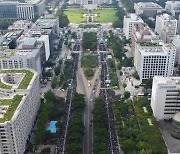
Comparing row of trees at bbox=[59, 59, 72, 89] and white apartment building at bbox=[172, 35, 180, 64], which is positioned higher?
white apartment building at bbox=[172, 35, 180, 64]

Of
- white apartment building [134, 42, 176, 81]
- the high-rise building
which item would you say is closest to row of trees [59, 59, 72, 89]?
the high-rise building

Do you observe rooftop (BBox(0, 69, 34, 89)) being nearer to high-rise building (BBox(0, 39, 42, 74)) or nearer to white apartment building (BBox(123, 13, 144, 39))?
high-rise building (BBox(0, 39, 42, 74))

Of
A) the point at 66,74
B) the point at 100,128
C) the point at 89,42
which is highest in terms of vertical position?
Result: the point at 89,42

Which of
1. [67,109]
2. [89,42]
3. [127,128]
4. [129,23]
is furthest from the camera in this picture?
[129,23]

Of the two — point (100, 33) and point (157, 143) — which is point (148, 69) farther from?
point (100, 33)

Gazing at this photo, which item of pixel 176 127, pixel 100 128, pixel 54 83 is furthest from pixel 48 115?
pixel 176 127

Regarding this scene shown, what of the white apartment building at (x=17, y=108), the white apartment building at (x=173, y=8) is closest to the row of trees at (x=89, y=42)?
the white apartment building at (x=17, y=108)

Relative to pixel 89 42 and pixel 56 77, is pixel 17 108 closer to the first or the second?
pixel 56 77
